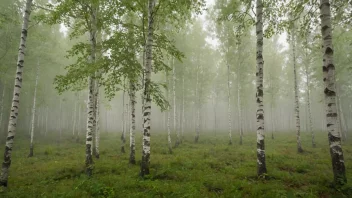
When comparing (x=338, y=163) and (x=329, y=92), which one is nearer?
(x=338, y=163)

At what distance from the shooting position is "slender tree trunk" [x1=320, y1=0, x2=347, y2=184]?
6887 millimetres

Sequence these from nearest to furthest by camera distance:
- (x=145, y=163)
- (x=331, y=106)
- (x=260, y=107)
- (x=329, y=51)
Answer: (x=331, y=106)
(x=329, y=51)
(x=260, y=107)
(x=145, y=163)

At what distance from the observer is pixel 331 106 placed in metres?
7.04

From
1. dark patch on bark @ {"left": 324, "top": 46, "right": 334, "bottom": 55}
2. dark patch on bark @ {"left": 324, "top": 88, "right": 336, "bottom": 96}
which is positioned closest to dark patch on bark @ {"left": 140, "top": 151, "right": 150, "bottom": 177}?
dark patch on bark @ {"left": 324, "top": 88, "right": 336, "bottom": 96}

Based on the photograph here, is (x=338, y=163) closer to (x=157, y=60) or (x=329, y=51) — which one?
(x=329, y=51)

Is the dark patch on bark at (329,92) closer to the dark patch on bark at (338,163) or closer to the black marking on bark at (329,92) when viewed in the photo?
the black marking on bark at (329,92)

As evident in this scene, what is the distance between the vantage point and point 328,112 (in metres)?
7.12

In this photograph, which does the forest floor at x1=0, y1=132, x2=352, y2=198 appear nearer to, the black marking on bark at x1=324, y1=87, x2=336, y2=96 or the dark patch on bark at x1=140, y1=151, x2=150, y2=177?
the dark patch on bark at x1=140, y1=151, x2=150, y2=177

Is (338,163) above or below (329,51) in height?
below

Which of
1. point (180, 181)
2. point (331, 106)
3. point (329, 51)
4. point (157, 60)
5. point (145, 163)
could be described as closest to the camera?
point (331, 106)

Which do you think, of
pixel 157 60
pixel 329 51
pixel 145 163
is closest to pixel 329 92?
pixel 329 51

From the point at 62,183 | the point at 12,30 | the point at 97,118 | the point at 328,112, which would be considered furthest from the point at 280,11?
the point at 12,30

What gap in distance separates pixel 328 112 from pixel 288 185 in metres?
3.20

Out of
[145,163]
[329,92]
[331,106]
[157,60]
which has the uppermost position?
[157,60]
